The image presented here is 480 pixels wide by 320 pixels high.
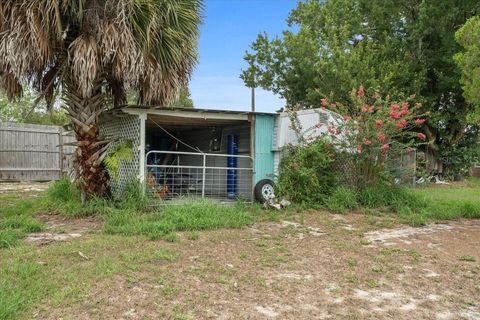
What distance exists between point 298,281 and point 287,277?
15cm

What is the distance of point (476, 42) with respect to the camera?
7480mm

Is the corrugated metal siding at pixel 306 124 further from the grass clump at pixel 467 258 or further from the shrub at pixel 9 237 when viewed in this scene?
the shrub at pixel 9 237

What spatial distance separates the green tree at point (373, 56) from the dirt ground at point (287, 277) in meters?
9.45

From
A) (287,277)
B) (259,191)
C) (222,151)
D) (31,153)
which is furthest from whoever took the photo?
(31,153)

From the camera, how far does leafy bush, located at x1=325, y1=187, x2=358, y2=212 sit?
8492 mm

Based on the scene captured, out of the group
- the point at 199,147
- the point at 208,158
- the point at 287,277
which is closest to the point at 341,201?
the point at 208,158

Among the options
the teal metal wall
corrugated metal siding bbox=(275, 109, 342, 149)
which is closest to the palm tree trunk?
the teal metal wall

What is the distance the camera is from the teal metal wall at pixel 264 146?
9.25 meters

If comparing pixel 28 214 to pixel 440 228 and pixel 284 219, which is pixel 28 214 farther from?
pixel 440 228

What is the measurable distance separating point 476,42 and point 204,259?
618cm

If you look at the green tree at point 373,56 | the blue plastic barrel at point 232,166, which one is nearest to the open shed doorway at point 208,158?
the blue plastic barrel at point 232,166

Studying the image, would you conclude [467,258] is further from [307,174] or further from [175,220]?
[175,220]

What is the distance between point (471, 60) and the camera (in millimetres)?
7430

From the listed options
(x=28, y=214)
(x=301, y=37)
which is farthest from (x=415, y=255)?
(x=301, y=37)
